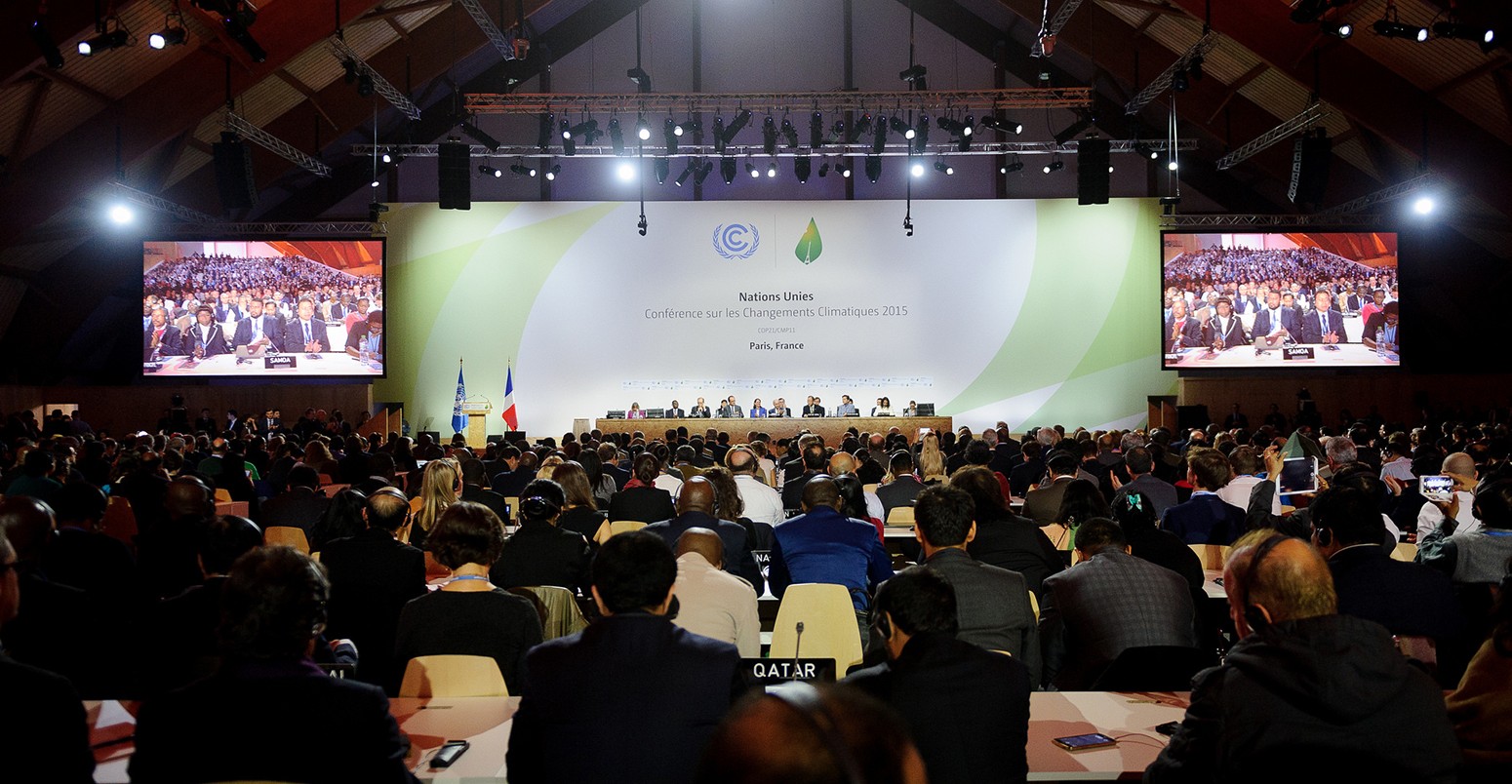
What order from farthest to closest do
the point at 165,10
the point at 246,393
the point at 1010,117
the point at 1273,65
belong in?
the point at 1010,117 → the point at 246,393 → the point at 1273,65 → the point at 165,10

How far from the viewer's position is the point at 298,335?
17.9 m

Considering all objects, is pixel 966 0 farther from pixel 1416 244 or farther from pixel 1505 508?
pixel 1505 508

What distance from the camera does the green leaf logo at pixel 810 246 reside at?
1911cm

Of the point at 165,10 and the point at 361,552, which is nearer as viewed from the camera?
the point at 361,552

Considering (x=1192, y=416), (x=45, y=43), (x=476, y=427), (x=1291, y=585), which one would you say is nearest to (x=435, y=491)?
(x=1291, y=585)

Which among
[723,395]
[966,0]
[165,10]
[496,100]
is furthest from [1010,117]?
[165,10]

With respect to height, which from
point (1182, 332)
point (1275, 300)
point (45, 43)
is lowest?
point (1182, 332)

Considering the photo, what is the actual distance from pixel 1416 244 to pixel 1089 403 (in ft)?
21.1

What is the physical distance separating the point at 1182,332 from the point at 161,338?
1695 cm

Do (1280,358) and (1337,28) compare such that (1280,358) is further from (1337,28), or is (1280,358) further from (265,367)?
(265,367)

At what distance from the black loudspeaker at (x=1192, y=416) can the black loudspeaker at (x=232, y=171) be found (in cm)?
1464

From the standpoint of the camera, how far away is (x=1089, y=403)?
63.5 feet

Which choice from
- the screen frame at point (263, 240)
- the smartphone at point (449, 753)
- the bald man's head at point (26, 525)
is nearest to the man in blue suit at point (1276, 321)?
the screen frame at point (263, 240)

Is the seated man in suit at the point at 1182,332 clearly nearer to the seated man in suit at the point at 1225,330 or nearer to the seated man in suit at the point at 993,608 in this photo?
the seated man in suit at the point at 1225,330
